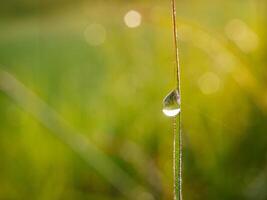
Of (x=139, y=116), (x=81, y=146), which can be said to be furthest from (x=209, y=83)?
(x=81, y=146)

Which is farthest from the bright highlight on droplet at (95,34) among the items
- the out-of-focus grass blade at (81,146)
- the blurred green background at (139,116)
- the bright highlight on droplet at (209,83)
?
the out-of-focus grass blade at (81,146)

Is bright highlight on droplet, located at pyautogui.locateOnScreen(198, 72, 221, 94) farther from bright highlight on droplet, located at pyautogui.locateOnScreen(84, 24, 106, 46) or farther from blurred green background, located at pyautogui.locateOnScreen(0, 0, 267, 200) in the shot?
bright highlight on droplet, located at pyautogui.locateOnScreen(84, 24, 106, 46)

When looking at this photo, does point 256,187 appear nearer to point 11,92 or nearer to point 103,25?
point 11,92

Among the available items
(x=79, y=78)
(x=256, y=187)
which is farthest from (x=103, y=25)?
(x=256, y=187)

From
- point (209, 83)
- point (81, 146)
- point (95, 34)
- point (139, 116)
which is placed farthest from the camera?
point (95, 34)

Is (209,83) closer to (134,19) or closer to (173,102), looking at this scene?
(134,19)

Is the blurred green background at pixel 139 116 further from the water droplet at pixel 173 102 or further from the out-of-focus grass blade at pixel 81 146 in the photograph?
the water droplet at pixel 173 102

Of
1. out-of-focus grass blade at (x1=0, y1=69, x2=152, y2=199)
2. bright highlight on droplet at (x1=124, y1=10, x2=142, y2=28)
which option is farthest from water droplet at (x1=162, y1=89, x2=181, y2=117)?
bright highlight on droplet at (x1=124, y1=10, x2=142, y2=28)
